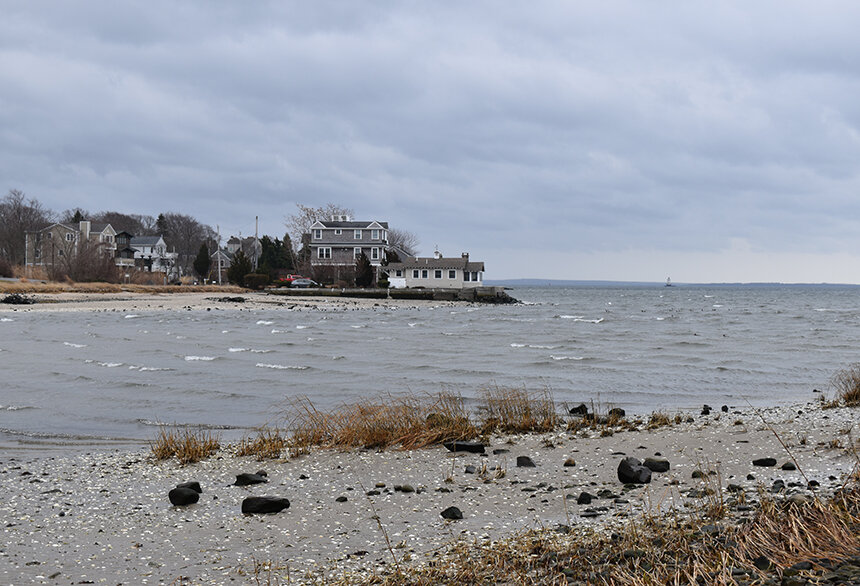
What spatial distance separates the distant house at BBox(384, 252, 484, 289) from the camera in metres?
92.2

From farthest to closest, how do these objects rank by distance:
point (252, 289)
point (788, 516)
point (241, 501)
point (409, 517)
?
point (252, 289)
point (241, 501)
point (409, 517)
point (788, 516)

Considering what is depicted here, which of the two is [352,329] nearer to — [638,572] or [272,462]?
[272,462]

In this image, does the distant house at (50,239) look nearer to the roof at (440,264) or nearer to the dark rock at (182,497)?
the roof at (440,264)

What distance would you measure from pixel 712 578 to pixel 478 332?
3416cm

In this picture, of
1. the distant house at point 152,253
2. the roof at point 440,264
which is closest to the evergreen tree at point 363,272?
the roof at point 440,264

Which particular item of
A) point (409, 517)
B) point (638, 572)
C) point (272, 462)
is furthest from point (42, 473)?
point (638, 572)

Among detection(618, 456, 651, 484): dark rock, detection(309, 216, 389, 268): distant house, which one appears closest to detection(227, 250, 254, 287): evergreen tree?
detection(309, 216, 389, 268): distant house

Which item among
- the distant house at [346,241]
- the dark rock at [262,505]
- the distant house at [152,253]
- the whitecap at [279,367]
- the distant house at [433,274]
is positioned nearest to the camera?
the dark rock at [262,505]

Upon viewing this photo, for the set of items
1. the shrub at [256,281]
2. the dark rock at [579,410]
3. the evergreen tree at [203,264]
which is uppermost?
the evergreen tree at [203,264]

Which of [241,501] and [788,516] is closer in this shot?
[788,516]

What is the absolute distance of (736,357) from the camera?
84.8 feet

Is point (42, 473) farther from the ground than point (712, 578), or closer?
closer

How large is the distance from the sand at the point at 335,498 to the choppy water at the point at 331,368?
3356 mm

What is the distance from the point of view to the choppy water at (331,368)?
1459 centimetres
